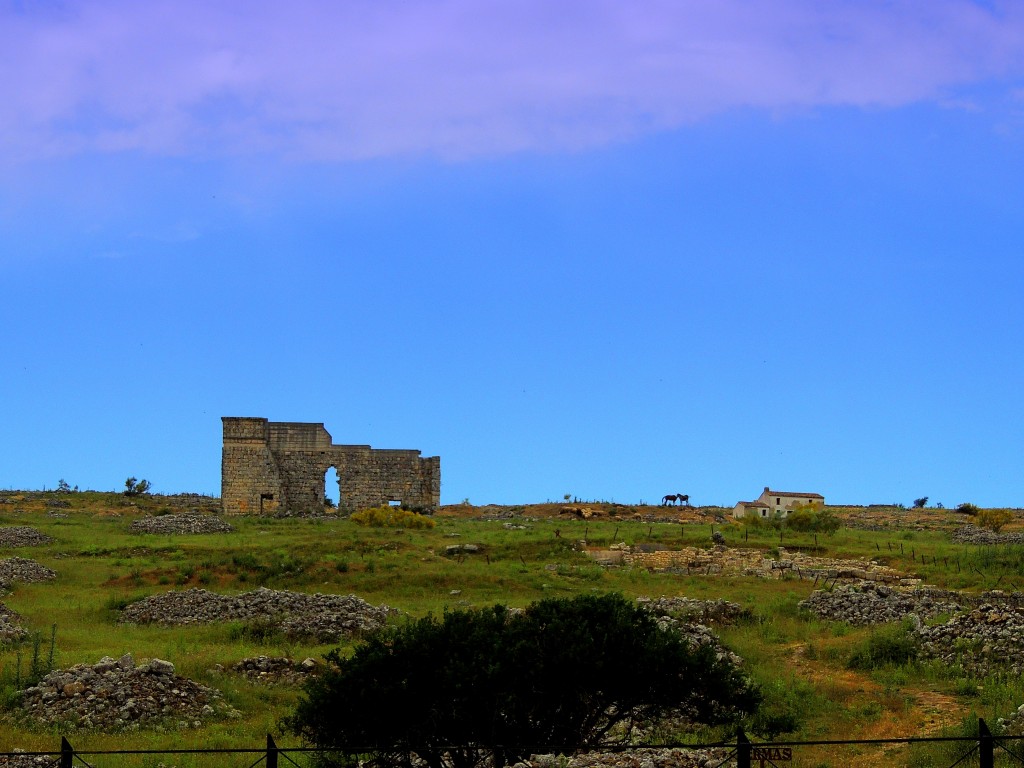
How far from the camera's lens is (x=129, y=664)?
19.3 metres

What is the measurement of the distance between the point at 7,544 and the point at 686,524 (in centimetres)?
2426

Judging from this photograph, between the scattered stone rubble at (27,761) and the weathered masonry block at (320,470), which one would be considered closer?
the scattered stone rubble at (27,761)

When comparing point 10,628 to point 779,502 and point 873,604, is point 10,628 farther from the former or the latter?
point 779,502

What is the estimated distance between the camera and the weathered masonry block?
52719 mm

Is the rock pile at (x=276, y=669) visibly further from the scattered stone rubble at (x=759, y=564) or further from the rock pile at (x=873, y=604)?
the scattered stone rubble at (x=759, y=564)

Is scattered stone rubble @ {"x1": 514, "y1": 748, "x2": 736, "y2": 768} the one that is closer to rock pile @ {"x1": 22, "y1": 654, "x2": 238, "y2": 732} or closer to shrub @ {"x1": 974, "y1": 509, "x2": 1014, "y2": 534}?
rock pile @ {"x1": 22, "y1": 654, "x2": 238, "y2": 732}

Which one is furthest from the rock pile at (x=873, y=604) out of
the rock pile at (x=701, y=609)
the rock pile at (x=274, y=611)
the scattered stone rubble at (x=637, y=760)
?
the scattered stone rubble at (x=637, y=760)

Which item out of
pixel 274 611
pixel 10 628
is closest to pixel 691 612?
pixel 274 611

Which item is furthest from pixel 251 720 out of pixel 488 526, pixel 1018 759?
pixel 488 526

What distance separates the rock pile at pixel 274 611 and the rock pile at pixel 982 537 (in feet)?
82.0

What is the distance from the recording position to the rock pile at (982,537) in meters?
42.6

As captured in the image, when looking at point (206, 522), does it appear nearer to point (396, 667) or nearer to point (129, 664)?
point (129, 664)

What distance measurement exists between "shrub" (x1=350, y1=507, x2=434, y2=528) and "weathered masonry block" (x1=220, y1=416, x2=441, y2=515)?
15.7 ft

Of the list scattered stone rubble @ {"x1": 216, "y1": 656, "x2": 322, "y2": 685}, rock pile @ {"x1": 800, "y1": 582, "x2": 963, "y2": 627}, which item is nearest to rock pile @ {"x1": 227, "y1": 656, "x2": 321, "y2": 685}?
scattered stone rubble @ {"x1": 216, "y1": 656, "x2": 322, "y2": 685}
